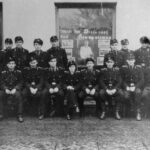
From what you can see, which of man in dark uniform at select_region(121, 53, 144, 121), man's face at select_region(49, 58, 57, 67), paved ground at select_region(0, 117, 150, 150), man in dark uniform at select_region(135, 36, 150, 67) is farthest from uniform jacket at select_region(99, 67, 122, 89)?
man's face at select_region(49, 58, 57, 67)

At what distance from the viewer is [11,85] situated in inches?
343

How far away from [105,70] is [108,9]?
183cm

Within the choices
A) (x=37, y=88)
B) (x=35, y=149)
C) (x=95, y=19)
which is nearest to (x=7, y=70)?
(x=37, y=88)

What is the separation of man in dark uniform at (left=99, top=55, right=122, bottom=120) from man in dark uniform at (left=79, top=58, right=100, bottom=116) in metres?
0.13

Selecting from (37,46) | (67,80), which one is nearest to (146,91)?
(67,80)

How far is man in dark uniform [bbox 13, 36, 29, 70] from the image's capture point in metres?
9.16

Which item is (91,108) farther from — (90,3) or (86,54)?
(90,3)

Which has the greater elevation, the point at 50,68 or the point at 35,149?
the point at 50,68

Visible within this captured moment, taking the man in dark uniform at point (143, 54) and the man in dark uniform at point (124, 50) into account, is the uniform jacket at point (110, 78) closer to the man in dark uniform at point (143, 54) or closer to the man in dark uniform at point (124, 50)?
the man in dark uniform at point (124, 50)

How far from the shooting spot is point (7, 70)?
8844 millimetres

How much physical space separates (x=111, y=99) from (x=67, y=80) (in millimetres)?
1009

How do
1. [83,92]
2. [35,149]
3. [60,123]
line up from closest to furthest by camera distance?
[35,149]
[60,123]
[83,92]

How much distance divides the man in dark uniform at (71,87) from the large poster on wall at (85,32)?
120cm

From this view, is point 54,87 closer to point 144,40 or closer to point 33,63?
point 33,63
